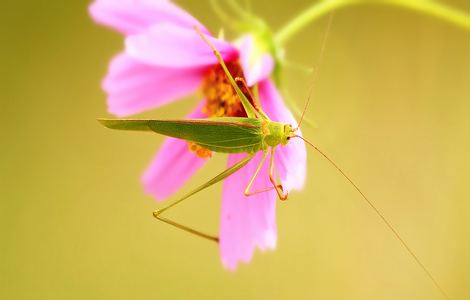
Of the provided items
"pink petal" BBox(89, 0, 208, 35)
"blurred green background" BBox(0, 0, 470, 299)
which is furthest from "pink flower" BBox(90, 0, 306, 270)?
"blurred green background" BBox(0, 0, 470, 299)

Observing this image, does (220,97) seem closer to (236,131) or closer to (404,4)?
(236,131)

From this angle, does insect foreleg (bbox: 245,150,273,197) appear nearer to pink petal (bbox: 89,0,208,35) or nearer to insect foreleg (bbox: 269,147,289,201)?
insect foreleg (bbox: 269,147,289,201)

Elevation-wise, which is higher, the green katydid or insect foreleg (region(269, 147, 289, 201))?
the green katydid

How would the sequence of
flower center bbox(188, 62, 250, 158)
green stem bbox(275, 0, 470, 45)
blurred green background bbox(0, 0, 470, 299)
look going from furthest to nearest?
blurred green background bbox(0, 0, 470, 299), flower center bbox(188, 62, 250, 158), green stem bbox(275, 0, 470, 45)

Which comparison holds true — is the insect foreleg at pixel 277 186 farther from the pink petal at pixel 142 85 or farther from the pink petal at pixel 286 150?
the pink petal at pixel 142 85

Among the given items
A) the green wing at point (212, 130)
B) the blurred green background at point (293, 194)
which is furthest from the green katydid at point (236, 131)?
the blurred green background at point (293, 194)
